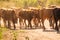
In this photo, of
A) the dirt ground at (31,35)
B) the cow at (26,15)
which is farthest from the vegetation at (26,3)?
the dirt ground at (31,35)

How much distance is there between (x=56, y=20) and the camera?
1409cm

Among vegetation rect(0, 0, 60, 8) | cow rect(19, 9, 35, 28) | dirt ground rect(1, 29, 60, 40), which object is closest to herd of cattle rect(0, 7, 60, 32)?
cow rect(19, 9, 35, 28)

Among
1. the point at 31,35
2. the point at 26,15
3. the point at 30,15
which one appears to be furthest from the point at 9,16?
the point at 31,35

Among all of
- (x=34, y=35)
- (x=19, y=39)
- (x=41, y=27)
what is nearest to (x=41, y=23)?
(x=41, y=27)

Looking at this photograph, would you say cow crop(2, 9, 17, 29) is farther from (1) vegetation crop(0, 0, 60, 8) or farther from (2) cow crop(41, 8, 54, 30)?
(1) vegetation crop(0, 0, 60, 8)

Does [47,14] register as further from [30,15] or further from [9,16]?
[9,16]

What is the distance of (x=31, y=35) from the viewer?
11.9 m

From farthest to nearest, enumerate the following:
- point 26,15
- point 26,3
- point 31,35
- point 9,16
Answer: point 26,3 < point 26,15 < point 9,16 < point 31,35

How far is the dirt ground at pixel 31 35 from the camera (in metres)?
10.3

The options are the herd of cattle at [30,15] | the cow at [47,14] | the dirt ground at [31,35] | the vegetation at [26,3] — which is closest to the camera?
the dirt ground at [31,35]

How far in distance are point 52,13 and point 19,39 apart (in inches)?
167

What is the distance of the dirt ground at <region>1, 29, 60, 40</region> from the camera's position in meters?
10.3

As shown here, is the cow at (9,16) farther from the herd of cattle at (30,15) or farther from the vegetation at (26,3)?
the vegetation at (26,3)

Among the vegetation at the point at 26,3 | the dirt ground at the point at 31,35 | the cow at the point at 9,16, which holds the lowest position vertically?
the dirt ground at the point at 31,35
